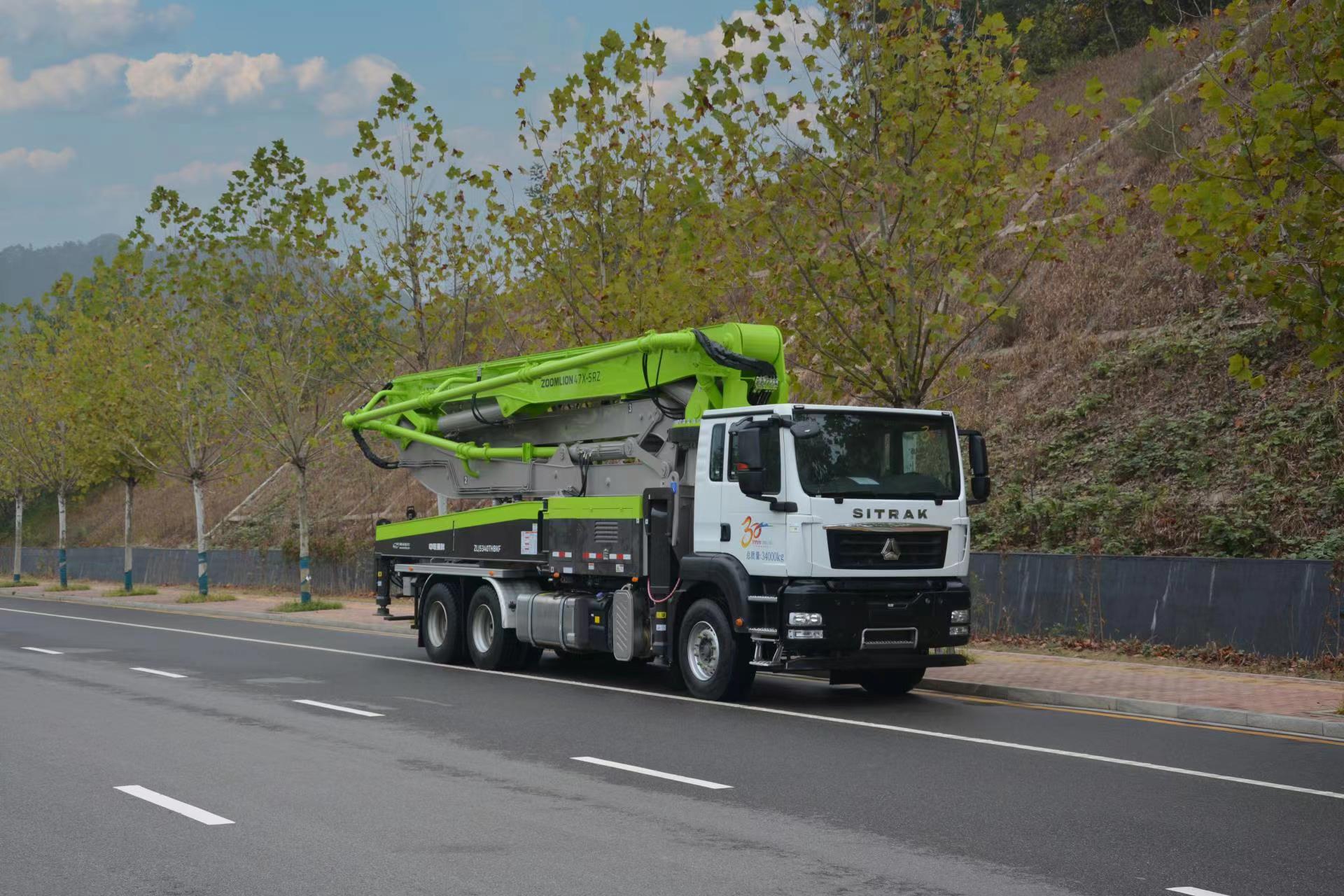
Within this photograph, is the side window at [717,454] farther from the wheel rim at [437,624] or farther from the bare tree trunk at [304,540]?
the bare tree trunk at [304,540]

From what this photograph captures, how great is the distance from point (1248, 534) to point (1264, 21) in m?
21.0

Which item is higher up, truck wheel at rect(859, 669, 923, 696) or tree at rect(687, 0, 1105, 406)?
tree at rect(687, 0, 1105, 406)

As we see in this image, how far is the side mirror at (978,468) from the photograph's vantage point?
48.5 ft

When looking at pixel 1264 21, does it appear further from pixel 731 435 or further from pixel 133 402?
pixel 133 402

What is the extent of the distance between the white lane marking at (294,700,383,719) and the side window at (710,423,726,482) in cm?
402

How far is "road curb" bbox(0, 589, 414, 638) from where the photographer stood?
86.8ft

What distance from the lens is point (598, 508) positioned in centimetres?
1631

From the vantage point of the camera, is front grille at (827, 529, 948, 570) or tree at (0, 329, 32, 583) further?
tree at (0, 329, 32, 583)

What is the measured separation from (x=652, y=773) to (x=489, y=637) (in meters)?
8.60

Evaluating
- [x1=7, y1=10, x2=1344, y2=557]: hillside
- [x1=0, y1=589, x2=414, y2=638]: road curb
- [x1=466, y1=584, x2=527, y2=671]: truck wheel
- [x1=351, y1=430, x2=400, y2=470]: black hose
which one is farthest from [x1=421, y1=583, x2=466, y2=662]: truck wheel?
[x1=7, y1=10, x2=1344, y2=557]: hillside

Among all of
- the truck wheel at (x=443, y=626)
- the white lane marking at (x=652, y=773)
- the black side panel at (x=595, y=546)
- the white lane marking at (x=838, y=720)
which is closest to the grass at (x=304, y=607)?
the white lane marking at (x=838, y=720)

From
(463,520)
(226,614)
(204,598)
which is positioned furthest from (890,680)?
(204,598)

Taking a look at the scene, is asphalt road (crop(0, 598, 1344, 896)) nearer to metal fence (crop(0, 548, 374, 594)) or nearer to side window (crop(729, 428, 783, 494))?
side window (crop(729, 428, 783, 494))

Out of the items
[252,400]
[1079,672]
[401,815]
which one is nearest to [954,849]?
[401,815]
